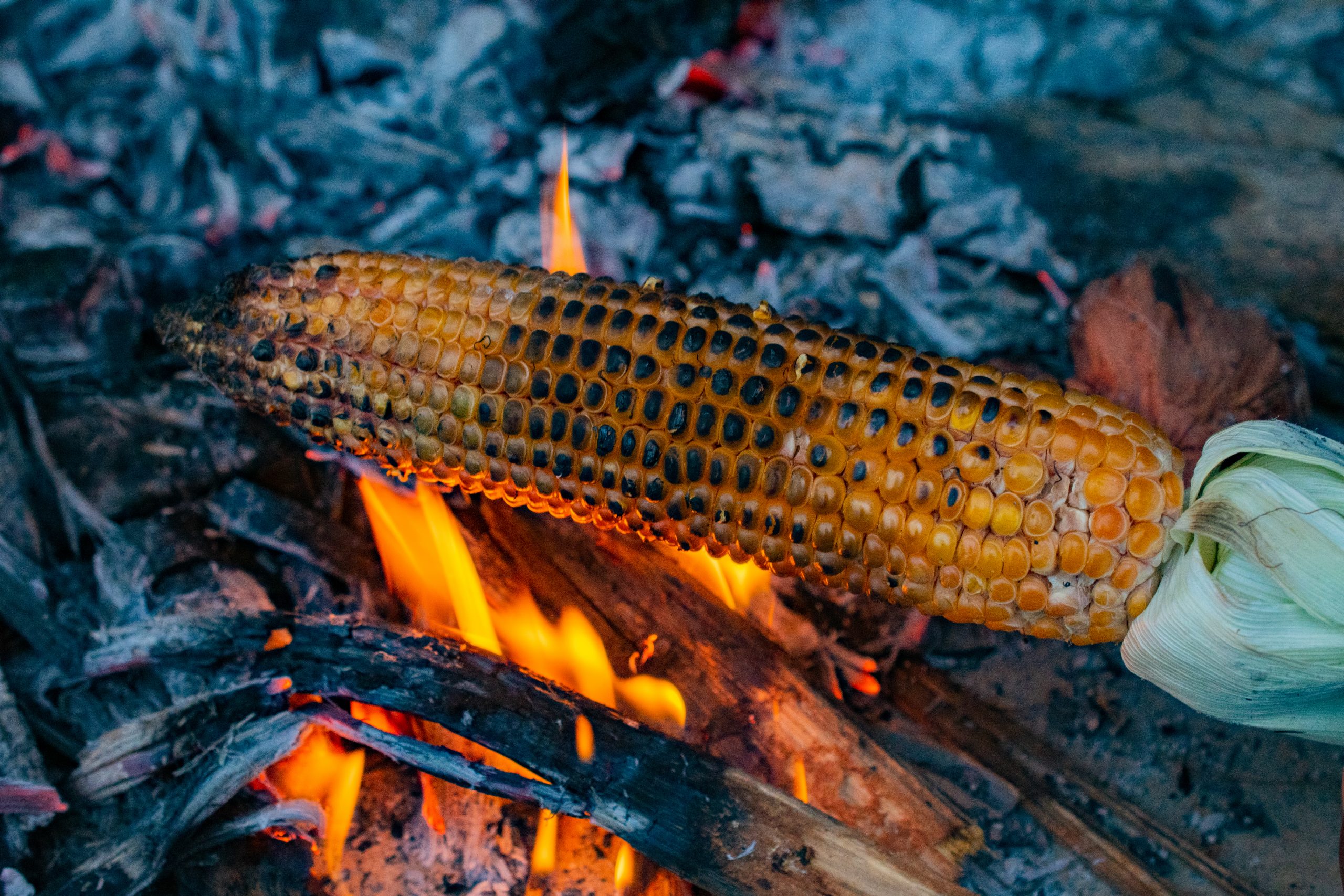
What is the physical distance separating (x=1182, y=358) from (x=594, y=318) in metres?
2.28

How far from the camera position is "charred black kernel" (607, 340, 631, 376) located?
7.29ft

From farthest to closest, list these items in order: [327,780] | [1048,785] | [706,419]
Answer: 1. [1048,785]
2. [327,780]
3. [706,419]

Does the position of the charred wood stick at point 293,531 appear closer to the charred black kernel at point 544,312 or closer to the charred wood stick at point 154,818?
the charred wood stick at point 154,818

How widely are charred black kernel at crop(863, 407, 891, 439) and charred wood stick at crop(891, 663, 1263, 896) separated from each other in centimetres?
137

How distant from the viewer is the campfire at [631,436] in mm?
2207

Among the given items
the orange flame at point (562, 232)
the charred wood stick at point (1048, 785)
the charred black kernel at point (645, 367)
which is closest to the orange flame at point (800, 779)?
the charred wood stick at point (1048, 785)

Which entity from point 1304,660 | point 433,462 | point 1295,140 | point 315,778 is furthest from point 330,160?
point 1295,140

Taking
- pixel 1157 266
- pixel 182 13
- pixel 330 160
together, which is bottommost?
pixel 1157 266

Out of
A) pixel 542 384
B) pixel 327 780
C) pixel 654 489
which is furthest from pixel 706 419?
pixel 327 780

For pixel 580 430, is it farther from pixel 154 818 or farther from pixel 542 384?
pixel 154 818

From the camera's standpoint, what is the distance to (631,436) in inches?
88.5

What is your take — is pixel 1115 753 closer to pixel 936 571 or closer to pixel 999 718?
pixel 999 718

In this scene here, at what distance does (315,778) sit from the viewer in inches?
104

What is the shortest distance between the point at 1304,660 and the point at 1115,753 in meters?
1.29
